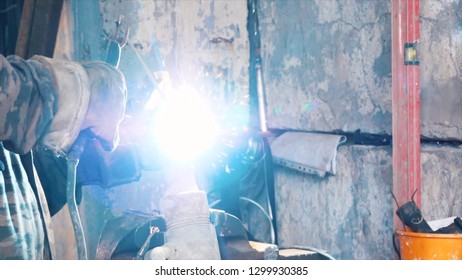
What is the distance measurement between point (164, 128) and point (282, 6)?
3.63ft

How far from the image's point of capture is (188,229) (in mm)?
1853

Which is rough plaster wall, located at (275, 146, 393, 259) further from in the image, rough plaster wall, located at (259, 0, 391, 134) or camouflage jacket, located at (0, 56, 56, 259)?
camouflage jacket, located at (0, 56, 56, 259)

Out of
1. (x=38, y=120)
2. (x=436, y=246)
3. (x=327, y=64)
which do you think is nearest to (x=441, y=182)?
(x=436, y=246)

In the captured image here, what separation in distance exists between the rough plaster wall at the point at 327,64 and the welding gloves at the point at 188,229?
92 centimetres

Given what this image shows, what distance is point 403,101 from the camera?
7.49 feet

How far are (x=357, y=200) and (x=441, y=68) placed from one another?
2.10 ft

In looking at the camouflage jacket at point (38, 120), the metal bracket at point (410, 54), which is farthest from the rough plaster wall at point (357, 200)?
the camouflage jacket at point (38, 120)

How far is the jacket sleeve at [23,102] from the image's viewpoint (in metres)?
1.56

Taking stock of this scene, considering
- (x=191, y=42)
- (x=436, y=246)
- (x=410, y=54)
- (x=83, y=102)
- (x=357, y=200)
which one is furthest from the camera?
(x=191, y=42)

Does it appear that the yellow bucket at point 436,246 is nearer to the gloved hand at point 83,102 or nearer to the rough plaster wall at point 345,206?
the rough plaster wall at point 345,206

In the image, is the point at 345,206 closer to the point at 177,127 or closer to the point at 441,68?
the point at 441,68

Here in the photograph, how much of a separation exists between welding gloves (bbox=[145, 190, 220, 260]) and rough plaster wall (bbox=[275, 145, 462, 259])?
33.7 inches
